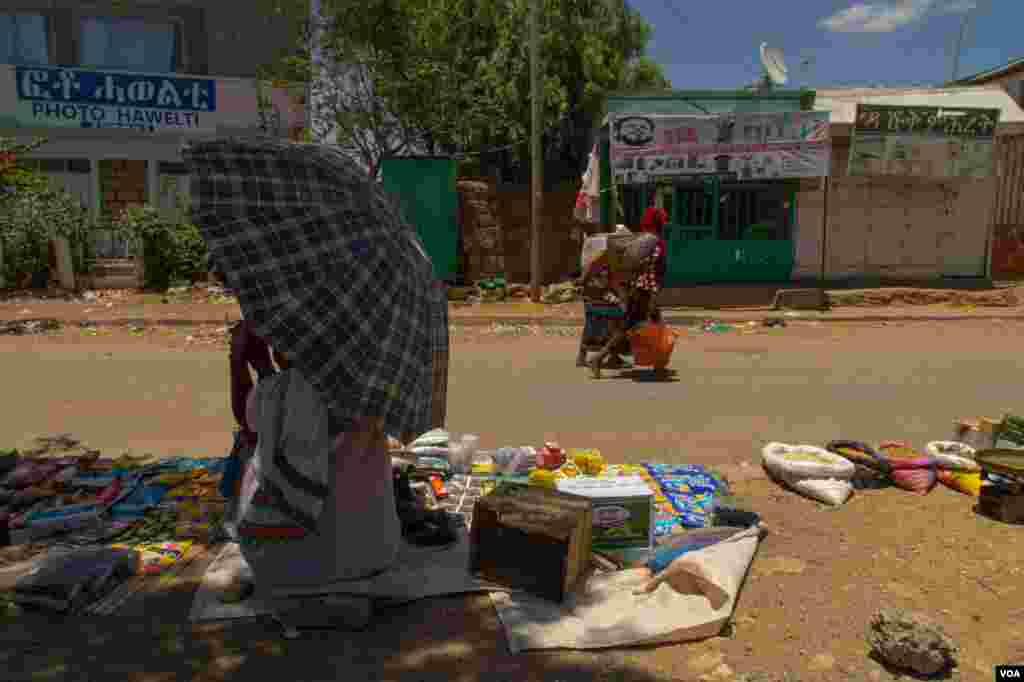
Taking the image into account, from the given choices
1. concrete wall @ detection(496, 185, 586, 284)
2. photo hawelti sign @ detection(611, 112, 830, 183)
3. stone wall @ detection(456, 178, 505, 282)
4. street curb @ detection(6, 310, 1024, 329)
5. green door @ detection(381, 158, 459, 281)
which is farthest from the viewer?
concrete wall @ detection(496, 185, 586, 284)

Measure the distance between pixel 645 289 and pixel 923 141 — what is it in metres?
9.79

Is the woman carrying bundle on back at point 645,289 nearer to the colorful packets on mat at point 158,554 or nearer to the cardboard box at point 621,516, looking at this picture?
the cardboard box at point 621,516

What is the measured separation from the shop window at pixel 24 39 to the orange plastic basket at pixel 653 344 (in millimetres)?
18404

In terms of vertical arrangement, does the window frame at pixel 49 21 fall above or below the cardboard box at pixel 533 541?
above

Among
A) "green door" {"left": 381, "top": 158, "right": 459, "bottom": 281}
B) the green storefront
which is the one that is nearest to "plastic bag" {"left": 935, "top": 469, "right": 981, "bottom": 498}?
the green storefront

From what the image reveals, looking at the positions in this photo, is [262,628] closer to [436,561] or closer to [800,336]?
[436,561]

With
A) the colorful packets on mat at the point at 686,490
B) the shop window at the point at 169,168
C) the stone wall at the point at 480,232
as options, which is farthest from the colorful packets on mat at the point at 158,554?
the shop window at the point at 169,168

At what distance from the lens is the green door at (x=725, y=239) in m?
15.1

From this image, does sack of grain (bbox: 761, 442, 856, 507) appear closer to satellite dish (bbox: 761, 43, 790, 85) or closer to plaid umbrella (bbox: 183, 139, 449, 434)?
plaid umbrella (bbox: 183, 139, 449, 434)

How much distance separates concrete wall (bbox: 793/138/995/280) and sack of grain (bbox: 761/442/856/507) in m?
11.3

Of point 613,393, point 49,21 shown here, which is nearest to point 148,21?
point 49,21

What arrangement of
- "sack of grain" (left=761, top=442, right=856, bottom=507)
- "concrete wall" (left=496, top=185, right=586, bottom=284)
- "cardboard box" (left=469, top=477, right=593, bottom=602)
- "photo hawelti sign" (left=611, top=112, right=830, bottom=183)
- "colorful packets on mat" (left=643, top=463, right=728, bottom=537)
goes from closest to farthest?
1. "cardboard box" (left=469, top=477, right=593, bottom=602)
2. "colorful packets on mat" (left=643, top=463, right=728, bottom=537)
3. "sack of grain" (left=761, top=442, right=856, bottom=507)
4. "photo hawelti sign" (left=611, top=112, right=830, bottom=183)
5. "concrete wall" (left=496, top=185, right=586, bottom=284)

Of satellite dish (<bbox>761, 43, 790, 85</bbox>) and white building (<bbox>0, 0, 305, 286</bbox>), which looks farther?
white building (<bbox>0, 0, 305, 286</bbox>)

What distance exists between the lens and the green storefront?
1506 centimetres
